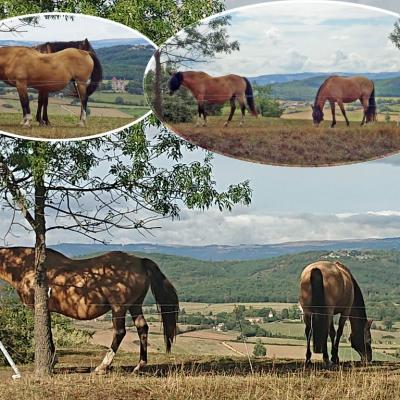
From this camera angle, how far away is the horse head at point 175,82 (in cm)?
841

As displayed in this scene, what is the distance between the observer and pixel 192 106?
8.53 meters

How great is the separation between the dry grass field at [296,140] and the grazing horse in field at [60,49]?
1.02 m

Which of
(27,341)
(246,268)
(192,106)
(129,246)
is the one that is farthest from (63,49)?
(27,341)

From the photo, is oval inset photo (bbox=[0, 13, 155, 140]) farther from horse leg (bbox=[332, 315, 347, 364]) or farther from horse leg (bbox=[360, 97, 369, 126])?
horse leg (bbox=[332, 315, 347, 364])

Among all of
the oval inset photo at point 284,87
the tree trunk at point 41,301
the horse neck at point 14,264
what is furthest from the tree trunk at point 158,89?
the horse neck at point 14,264

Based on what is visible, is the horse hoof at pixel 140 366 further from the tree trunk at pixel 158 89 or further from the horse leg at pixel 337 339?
the tree trunk at pixel 158 89

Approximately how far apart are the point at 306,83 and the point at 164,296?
2.54 meters

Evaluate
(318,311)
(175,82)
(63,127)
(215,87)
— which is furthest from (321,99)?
(318,311)

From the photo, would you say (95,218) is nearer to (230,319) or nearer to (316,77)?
(230,319)

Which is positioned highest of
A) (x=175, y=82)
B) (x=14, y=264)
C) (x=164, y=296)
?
(x=175, y=82)

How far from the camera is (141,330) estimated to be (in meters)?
9.85

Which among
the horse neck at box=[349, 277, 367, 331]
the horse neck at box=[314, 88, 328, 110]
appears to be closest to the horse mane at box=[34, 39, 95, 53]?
the horse neck at box=[314, 88, 328, 110]

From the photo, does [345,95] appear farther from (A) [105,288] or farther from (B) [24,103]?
(A) [105,288]

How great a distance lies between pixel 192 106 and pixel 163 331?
239 centimetres
